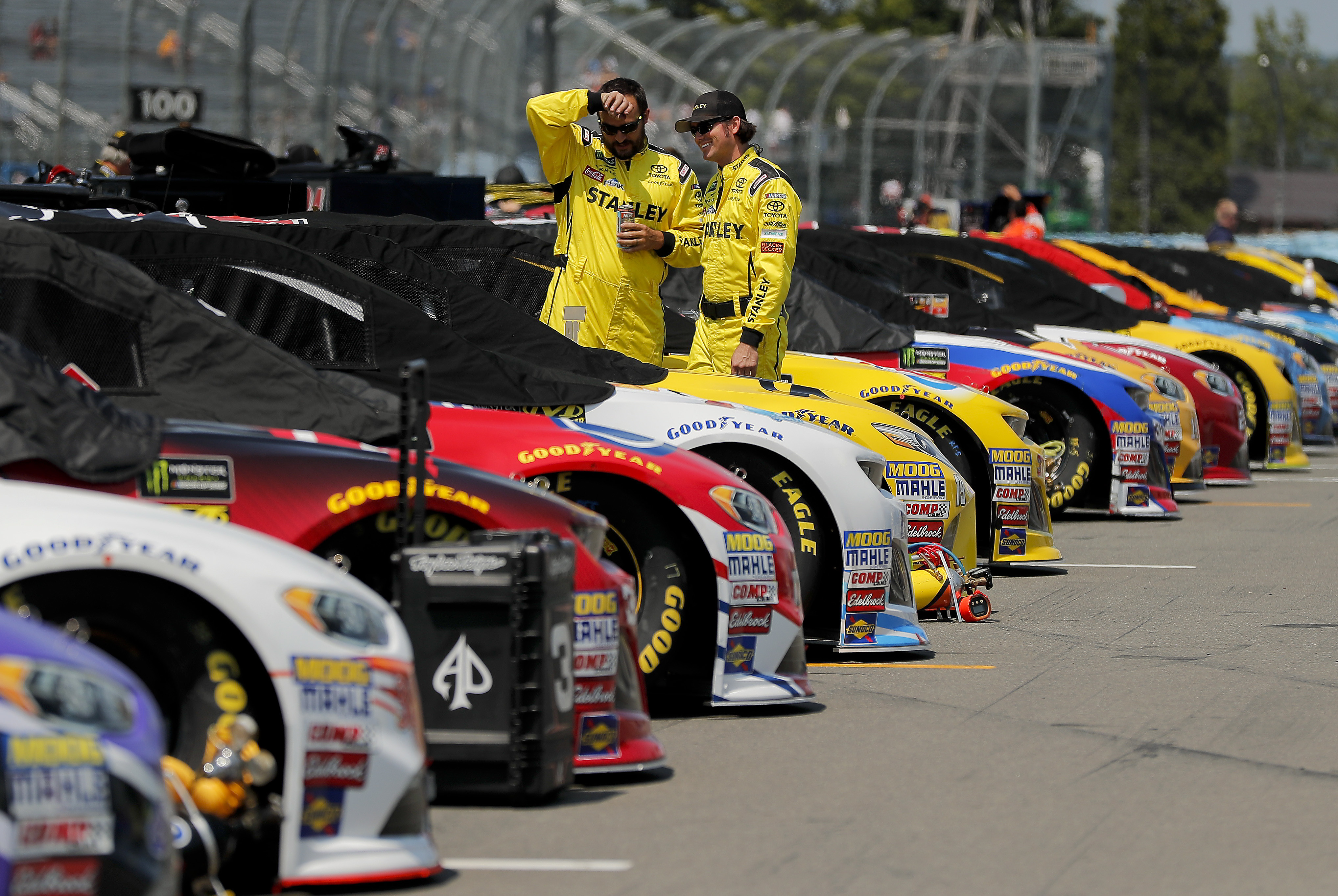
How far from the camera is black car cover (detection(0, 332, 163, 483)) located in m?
4.04

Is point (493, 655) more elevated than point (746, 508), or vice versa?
point (746, 508)

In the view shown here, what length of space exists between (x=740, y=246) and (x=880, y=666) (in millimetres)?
2308

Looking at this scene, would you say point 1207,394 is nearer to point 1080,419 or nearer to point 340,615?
point 1080,419

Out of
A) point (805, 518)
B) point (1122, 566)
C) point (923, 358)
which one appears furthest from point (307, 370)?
point (923, 358)

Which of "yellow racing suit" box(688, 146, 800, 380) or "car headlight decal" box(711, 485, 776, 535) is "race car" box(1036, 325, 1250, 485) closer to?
"yellow racing suit" box(688, 146, 800, 380)

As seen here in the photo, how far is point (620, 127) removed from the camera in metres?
7.86

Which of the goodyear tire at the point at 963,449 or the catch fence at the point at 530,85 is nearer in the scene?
the goodyear tire at the point at 963,449

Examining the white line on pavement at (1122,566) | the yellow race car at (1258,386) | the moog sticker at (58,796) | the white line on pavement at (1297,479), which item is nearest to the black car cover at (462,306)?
the white line on pavement at (1122,566)

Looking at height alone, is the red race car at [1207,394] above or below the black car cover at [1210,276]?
below

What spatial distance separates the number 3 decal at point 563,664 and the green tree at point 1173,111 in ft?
162

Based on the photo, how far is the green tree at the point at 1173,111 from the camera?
6147 cm

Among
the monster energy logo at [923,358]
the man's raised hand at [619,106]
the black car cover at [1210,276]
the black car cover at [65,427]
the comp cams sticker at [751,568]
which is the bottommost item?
the comp cams sticker at [751,568]

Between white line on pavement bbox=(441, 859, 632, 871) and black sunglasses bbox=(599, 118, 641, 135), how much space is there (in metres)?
4.48

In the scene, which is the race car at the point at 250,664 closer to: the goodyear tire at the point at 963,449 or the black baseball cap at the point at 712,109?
the black baseball cap at the point at 712,109
